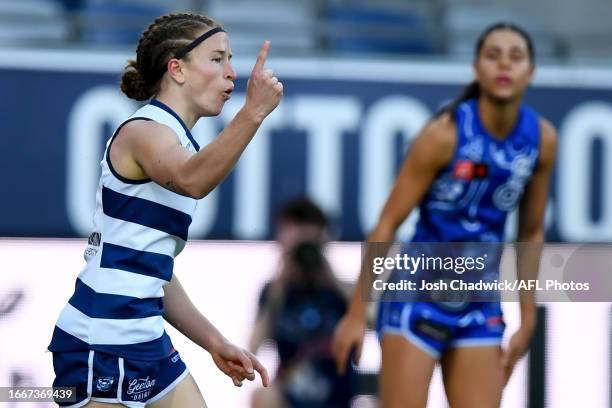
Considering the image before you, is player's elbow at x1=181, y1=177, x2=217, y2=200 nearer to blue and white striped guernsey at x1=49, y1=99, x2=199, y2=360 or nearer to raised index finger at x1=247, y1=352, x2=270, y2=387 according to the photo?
blue and white striped guernsey at x1=49, y1=99, x2=199, y2=360

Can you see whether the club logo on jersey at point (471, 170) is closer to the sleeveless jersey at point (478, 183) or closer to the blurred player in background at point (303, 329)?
the sleeveless jersey at point (478, 183)

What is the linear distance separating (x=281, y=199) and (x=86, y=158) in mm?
1093

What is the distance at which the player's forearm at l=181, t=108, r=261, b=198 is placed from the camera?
2.62 metres

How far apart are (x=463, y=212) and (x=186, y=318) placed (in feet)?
3.91

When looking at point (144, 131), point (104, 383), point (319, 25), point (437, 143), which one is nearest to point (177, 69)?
point (144, 131)

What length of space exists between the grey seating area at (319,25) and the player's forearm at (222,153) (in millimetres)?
4524

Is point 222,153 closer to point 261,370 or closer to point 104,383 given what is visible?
point 104,383

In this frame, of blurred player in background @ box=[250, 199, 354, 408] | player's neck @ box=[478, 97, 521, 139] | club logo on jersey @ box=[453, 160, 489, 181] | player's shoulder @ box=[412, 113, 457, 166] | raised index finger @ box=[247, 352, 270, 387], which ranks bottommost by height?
blurred player in background @ box=[250, 199, 354, 408]

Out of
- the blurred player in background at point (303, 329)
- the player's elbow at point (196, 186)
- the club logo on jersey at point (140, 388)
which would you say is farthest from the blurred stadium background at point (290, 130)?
the player's elbow at point (196, 186)

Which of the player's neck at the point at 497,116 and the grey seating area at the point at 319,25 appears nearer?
the player's neck at the point at 497,116

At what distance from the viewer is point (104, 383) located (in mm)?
2861

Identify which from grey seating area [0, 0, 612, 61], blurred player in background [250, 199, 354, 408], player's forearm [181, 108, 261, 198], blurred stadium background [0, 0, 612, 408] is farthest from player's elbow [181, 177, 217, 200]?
grey seating area [0, 0, 612, 61]

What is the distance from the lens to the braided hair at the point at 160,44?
9.95ft

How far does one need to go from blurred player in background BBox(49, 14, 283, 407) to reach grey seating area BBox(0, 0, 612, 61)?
4.13 m
